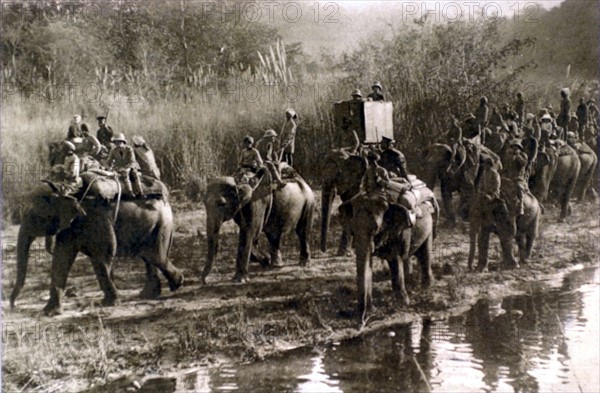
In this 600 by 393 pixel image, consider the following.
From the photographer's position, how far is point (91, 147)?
14.6 ft

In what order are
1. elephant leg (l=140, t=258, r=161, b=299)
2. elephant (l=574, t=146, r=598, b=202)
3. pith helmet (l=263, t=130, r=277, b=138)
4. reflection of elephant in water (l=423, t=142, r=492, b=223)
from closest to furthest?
elephant leg (l=140, t=258, r=161, b=299), pith helmet (l=263, t=130, r=277, b=138), reflection of elephant in water (l=423, t=142, r=492, b=223), elephant (l=574, t=146, r=598, b=202)

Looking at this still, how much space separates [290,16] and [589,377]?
3.00 m

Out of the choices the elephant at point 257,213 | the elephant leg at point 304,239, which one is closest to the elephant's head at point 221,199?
the elephant at point 257,213

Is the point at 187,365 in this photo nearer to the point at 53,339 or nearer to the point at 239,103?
the point at 53,339

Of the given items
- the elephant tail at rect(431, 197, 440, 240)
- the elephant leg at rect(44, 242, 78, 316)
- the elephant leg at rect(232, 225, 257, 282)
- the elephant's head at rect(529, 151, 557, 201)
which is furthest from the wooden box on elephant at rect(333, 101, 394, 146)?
the elephant leg at rect(44, 242, 78, 316)

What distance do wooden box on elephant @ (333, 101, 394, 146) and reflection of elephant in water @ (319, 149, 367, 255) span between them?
12cm

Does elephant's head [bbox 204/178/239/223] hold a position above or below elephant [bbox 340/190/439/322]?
above

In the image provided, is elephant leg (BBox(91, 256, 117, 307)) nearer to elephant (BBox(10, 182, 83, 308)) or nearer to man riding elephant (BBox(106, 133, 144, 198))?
elephant (BBox(10, 182, 83, 308))

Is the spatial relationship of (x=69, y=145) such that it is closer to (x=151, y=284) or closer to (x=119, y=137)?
(x=119, y=137)

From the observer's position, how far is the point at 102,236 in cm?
454

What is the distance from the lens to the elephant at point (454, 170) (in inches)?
205

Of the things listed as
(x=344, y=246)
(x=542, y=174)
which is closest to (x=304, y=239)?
(x=344, y=246)

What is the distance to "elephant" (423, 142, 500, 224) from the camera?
5.21m

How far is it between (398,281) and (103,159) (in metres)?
2.11
